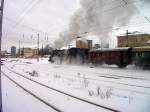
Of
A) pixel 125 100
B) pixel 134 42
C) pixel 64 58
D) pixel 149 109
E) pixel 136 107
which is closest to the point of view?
pixel 149 109

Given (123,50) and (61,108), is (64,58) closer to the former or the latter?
(123,50)

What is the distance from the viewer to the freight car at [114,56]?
30.1 metres

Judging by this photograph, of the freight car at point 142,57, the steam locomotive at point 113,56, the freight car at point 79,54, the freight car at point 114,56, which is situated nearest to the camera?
the freight car at point 142,57

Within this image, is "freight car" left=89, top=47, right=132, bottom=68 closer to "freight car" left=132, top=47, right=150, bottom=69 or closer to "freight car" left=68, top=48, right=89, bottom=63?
"freight car" left=132, top=47, right=150, bottom=69

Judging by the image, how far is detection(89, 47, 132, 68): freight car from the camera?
98.6ft

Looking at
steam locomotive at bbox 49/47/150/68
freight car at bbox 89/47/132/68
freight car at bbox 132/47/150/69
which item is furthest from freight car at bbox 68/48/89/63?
freight car at bbox 132/47/150/69

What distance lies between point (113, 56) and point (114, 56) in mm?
256

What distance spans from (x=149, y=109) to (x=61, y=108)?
3017 mm

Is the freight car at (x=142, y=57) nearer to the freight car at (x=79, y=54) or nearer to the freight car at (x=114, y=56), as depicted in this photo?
the freight car at (x=114, y=56)

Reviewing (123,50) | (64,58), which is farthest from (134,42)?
(123,50)

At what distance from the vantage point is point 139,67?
27938mm

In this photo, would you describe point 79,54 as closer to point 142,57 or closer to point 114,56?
point 114,56

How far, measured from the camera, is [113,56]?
31484 millimetres

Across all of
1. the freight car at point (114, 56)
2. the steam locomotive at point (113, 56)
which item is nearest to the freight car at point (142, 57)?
the steam locomotive at point (113, 56)
